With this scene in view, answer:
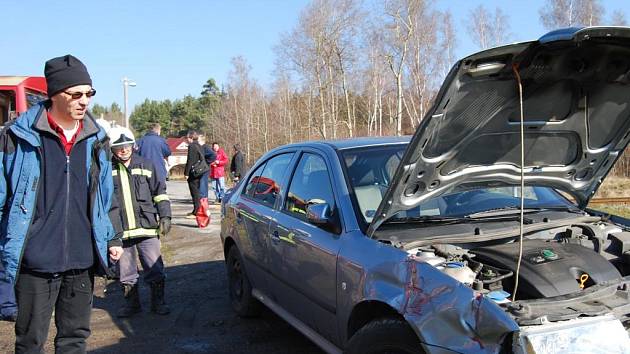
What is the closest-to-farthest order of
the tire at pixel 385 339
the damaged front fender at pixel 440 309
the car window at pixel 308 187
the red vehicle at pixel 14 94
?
the damaged front fender at pixel 440 309 → the tire at pixel 385 339 → the car window at pixel 308 187 → the red vehicle at pixel 14 94

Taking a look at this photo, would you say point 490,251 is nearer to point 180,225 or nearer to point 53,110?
point 53,110

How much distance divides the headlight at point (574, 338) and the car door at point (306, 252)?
1280 mm

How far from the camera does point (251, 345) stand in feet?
14.0

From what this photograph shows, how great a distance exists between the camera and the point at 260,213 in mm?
4254

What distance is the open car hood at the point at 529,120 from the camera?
8.05 feet

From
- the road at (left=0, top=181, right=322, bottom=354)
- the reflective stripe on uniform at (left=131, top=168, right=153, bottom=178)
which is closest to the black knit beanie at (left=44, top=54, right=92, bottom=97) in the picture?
the reflective stripe on uniform at (left=131, top=168, right=153, bottom=178)

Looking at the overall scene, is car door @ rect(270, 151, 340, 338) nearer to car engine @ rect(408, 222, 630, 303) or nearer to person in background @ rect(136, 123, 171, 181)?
car engine @ rect(408, 222, 630, 303)

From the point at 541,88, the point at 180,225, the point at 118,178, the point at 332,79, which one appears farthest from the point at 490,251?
the point at 332,79

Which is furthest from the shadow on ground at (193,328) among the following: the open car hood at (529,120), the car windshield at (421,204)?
the open car hood at (529,120)

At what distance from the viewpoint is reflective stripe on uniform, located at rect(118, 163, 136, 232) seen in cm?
489

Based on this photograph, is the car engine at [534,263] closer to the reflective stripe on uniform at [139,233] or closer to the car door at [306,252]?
the car door at [306,252]

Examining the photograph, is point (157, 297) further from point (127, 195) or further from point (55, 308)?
point (55, 308)

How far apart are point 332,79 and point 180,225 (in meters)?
33.1

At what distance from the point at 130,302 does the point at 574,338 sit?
4.26 meters
